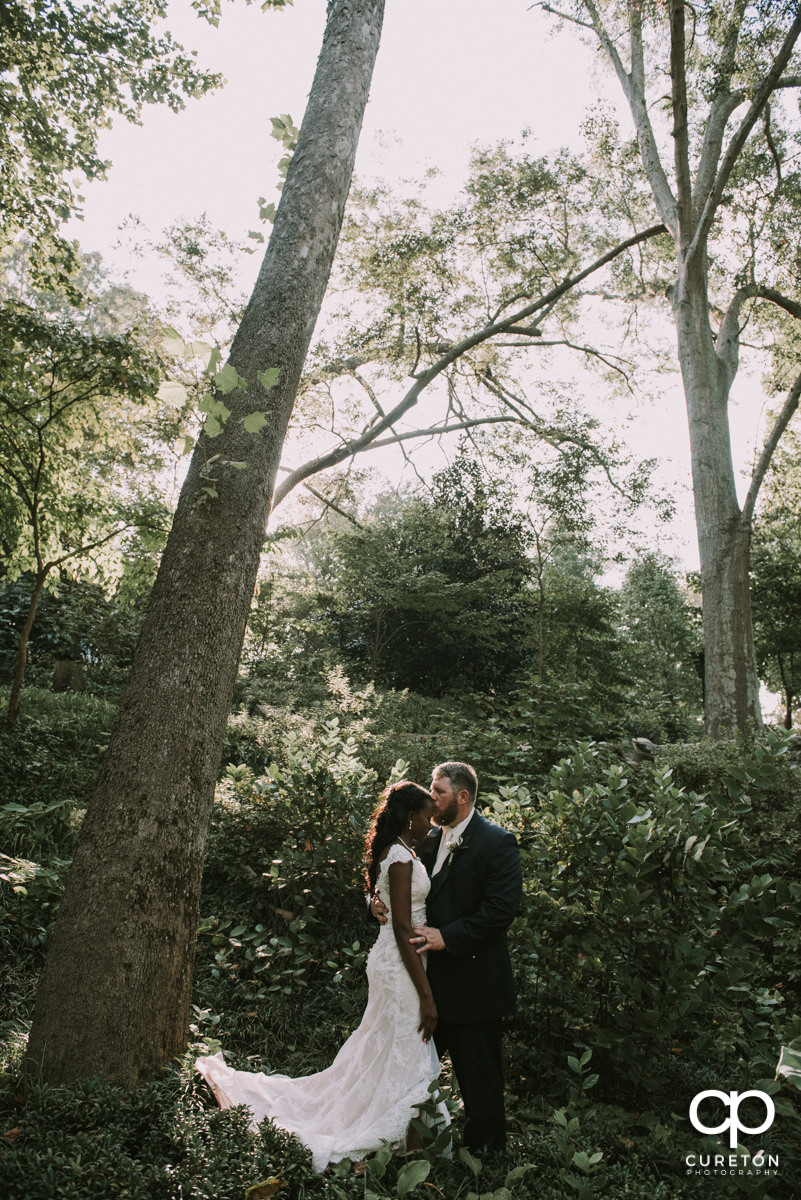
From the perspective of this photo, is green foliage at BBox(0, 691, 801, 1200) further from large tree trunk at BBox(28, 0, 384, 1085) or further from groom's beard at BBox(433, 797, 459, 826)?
groom's beard at BBox(433, 797, 459, 826)

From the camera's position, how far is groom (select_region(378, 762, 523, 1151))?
106 inches

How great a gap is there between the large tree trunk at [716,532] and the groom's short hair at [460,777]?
6.18m

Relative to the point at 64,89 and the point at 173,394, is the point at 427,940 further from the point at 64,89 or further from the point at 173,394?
the point at 64,89

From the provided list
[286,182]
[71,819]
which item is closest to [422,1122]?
[71,819]

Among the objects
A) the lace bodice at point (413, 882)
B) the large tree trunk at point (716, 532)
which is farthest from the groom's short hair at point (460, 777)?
the large tree trunk at point (716, 532)

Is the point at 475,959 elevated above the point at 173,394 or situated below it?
below

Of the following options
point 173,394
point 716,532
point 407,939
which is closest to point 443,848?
point 407,939

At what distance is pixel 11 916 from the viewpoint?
13.0ft

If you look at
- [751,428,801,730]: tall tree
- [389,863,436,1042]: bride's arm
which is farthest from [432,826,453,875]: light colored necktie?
[751,428,801,730]: tall tree

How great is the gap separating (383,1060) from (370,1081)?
0.29 ft

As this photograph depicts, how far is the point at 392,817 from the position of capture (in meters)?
2.96

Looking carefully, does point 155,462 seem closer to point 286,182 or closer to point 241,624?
point 286,182

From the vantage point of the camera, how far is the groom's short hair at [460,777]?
3.07m

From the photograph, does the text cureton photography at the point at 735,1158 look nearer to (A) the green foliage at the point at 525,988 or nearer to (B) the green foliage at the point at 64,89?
(A) the green foliage at the point at 525,988
